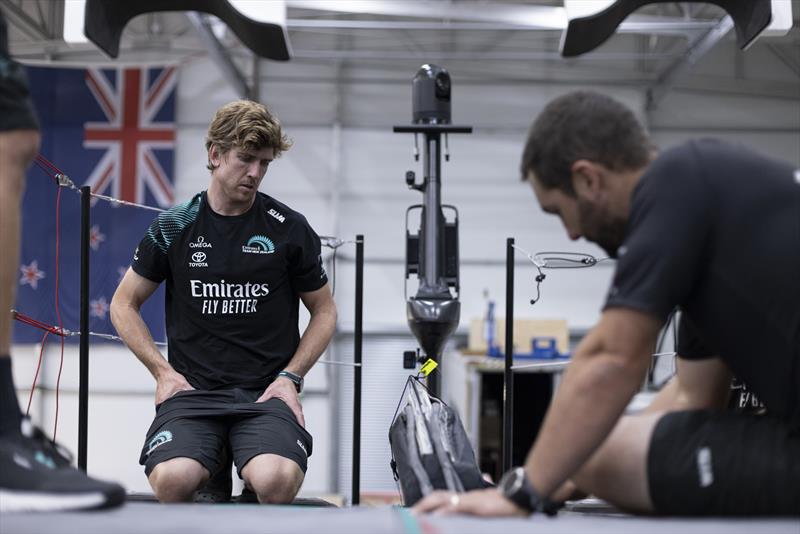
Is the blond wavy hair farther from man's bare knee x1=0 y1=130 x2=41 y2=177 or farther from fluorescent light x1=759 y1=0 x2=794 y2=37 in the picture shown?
fluorescent light x1=759 y1=0 x2=794 y2=37

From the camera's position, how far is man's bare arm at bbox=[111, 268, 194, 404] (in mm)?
2260

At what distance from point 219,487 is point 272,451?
1.19 ft

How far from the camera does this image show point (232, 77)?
7.70m

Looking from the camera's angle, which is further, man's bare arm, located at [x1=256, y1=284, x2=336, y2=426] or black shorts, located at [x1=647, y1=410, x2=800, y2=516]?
man's bare arm, located at [x1=256, y1=284, x2=336, y2=426]

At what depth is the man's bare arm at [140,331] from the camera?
2.26 metres

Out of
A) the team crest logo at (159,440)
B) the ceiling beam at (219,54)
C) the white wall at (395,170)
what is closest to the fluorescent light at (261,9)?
the team crest logo at (159,440)

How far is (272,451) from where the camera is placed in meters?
2.08

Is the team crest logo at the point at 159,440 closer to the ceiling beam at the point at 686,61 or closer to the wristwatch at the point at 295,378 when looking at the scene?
the wristwatch at the point at 295,378

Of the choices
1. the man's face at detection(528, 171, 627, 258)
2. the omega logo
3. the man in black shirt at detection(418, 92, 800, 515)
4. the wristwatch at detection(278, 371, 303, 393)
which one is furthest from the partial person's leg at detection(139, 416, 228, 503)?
the man's face at detection(528, 171, 627, 258)

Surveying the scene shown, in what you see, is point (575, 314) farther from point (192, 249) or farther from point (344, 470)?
point (192, 249)

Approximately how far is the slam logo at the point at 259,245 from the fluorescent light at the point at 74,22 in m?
1.15

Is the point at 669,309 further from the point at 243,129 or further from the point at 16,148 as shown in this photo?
the point at 243,129

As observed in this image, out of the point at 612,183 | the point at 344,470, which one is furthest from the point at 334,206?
the point at 612,183

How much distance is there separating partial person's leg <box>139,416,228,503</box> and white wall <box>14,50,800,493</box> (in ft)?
19.5
